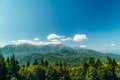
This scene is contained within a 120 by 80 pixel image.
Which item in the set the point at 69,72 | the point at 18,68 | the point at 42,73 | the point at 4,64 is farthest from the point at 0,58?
the point at 69,72

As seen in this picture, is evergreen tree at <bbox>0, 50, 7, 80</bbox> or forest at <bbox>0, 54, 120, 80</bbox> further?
forest at <bbox>0, 54, 120, 80</bbox>

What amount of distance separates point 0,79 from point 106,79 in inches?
1967

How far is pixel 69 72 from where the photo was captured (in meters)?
114

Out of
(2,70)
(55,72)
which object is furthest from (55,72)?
(2,70)

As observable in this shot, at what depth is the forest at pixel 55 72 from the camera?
336 ft

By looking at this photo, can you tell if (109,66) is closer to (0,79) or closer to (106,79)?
(106,79)

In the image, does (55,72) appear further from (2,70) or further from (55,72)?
(2,70)

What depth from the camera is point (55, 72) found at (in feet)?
358

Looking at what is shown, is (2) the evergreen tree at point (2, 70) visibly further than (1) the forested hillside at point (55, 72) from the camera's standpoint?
No

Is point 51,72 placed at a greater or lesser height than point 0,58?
lesser

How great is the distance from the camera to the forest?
102438 mm

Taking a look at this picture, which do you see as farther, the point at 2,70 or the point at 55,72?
the point at 55,72

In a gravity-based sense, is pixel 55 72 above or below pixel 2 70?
below

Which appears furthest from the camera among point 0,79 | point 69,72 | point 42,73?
point 69,72
